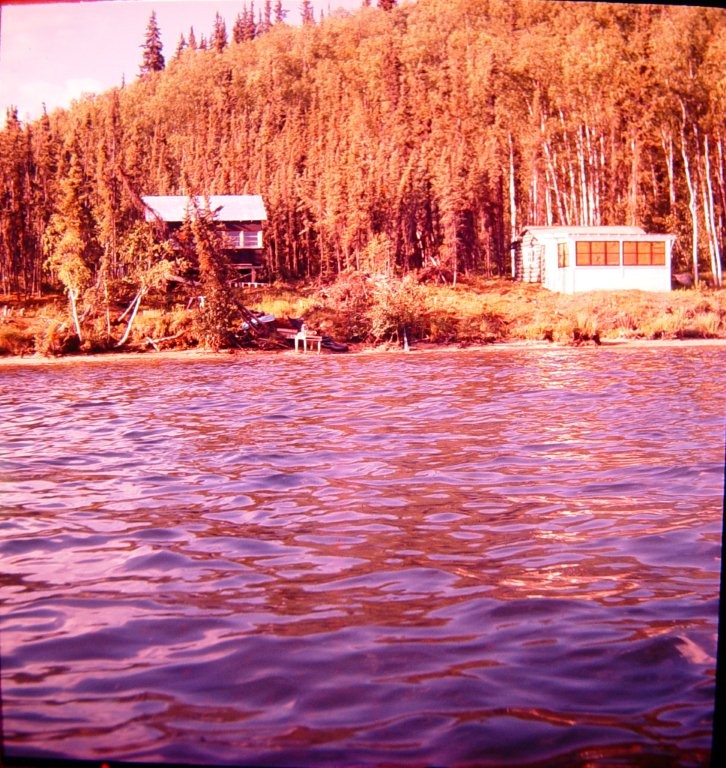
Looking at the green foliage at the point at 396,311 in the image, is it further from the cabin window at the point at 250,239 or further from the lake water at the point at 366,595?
the lake water at the point at 366,595

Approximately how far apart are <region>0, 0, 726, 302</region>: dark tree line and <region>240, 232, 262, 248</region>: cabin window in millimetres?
3123

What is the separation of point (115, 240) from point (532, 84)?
96.7 ft

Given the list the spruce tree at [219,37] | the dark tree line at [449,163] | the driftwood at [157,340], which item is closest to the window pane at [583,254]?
the dark tree line at [449,163]

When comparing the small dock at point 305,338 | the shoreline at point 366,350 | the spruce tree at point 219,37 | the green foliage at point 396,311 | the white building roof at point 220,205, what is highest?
the spruce tree at point 219,37

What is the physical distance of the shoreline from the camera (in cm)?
2353

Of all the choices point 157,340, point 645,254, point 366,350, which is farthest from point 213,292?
point 645,254

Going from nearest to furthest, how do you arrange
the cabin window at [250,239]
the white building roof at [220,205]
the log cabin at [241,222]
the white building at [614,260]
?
the white building at [614,260], the white building roof at [220,205], the log cabin at [241,222], the cabin window at [250,239]

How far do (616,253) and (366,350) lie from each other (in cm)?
1248

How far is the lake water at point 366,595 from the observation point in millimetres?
2998

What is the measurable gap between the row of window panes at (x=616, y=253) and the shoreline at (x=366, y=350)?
7807mm

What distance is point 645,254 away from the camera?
33219 mm

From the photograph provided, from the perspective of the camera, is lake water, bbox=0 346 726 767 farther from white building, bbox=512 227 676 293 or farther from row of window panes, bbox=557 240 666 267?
row of window panes, bbox=557 240 666 267

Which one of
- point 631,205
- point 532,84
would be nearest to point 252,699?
point 631,205

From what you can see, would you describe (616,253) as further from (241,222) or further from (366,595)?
(366,595)
